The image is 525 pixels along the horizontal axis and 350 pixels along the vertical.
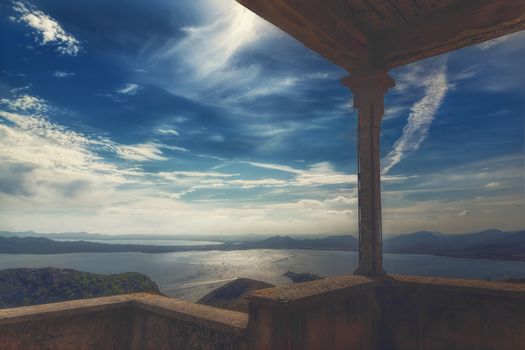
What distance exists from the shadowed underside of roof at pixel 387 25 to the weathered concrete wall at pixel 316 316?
8.21 feet

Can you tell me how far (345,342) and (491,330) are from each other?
1404 mm

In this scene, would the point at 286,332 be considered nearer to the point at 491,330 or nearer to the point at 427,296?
the point at 427,296

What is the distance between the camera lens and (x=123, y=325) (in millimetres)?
3340

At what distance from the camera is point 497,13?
3.20 m

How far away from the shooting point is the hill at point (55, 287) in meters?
56.2

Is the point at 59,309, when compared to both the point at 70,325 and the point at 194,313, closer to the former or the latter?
the point at 70,325

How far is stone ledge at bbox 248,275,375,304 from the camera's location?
94.6 inches

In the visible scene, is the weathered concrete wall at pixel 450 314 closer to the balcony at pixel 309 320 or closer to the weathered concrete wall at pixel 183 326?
the balcony at pixel 309 320

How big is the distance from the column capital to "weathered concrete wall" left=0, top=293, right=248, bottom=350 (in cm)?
301

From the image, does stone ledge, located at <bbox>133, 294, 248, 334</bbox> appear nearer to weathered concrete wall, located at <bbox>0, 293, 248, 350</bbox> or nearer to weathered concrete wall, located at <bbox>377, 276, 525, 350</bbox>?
weathered concrete wall, located at <bbox>0, 293, 248, 350</bbox>

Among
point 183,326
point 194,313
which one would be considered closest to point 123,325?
point 183,326

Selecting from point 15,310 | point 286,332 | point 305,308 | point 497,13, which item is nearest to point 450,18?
point 497,13

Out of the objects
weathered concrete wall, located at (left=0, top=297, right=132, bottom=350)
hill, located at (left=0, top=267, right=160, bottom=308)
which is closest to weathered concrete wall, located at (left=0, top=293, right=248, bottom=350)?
weathered concrete wall, located at (left=0, top=297, right=132, bottom=350)

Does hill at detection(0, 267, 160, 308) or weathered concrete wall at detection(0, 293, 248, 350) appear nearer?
weathered concrete wall at detection(0, 293, 248, 350)
